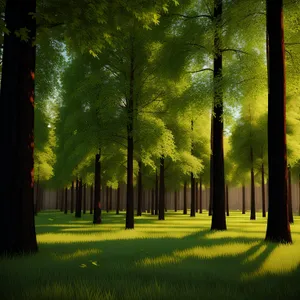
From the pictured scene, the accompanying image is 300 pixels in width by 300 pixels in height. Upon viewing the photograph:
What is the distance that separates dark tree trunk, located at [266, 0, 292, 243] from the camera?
35.6 ft

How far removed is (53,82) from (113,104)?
116 inches

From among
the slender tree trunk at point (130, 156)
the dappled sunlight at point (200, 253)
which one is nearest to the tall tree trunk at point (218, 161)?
the slender tree trunk at point (130, 156)

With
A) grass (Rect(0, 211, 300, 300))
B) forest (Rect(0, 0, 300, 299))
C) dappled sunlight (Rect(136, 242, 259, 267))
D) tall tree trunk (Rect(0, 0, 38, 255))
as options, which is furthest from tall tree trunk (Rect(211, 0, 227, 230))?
tall tree trunk (Rect(0, 0, 38, 255))

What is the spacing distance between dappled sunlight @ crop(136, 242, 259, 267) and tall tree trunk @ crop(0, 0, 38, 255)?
2.75 meters

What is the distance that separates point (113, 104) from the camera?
54.7ft

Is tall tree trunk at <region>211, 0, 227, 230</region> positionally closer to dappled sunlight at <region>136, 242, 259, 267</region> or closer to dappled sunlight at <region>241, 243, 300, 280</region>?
dappled sunlight at <region>136, 242, 259, 267</region>

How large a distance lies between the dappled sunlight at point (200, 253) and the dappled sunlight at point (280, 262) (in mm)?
658

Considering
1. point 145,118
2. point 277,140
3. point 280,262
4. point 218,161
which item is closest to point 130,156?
point 145,118

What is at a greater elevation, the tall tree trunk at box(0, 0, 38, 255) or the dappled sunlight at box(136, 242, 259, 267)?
the tall tree trunk at box(0, 0, 38, 255)

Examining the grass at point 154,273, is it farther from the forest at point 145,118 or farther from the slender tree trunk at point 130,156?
the slender tree trunk at point 130,156

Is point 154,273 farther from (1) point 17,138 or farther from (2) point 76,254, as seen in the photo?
(1) point 17,138

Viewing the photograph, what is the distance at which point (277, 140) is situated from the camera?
35.8 feet

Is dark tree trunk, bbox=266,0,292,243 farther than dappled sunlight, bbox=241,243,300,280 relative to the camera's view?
Yes

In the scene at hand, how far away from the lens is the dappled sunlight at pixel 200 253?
7.61m
